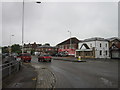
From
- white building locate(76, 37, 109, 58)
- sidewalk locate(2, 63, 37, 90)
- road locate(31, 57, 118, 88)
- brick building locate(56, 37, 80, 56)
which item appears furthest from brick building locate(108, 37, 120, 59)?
sidewalk locate(2, 63, 37, 90)

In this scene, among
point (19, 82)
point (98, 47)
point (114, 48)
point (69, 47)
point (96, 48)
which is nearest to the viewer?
point (19, 82)

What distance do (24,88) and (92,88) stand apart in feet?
11.3

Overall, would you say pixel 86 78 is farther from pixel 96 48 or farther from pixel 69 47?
pixel 69 47

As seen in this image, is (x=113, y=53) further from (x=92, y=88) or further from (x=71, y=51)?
(x=92, y=88)

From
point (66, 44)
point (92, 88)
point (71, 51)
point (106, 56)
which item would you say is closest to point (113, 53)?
point (106, 56)

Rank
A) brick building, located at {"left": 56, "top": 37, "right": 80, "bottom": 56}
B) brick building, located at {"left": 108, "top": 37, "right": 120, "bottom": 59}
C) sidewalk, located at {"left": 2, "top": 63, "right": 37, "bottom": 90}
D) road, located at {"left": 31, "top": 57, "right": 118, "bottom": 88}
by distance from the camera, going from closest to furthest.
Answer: sidewalk, located at {"left": 2, "top": 63, "right": 37, "bottom": 90} < road, located at {"left": 31, "top": 57, "right": 118, "bottom": 88} < brick building, located at {"left": 108, "top": 37, "right": 120, "bottom": 59} < brick building, located at {"left": 56, "top": 37, "right": 80, "bottom": 56}

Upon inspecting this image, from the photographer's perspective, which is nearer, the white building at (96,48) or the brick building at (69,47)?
the white building at (96,48)

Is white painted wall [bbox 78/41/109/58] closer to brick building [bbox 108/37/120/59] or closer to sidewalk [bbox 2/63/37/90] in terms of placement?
brick building [bbox 108/37/120/59]

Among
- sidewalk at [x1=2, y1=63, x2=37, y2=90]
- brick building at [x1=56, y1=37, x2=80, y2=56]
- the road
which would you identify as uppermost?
brick building at [x1=56, y1=37, x2=80, y2=56]

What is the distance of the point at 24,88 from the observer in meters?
7.08

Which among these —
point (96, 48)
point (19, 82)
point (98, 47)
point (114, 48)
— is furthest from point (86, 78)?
point (114, 48)

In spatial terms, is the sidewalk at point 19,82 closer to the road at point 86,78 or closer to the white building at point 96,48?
the road at point 86,78

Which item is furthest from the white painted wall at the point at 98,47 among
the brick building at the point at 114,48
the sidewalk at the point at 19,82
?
the sidewalk at the point at 19,82

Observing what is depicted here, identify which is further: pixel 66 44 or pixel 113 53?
pixel 66 44
